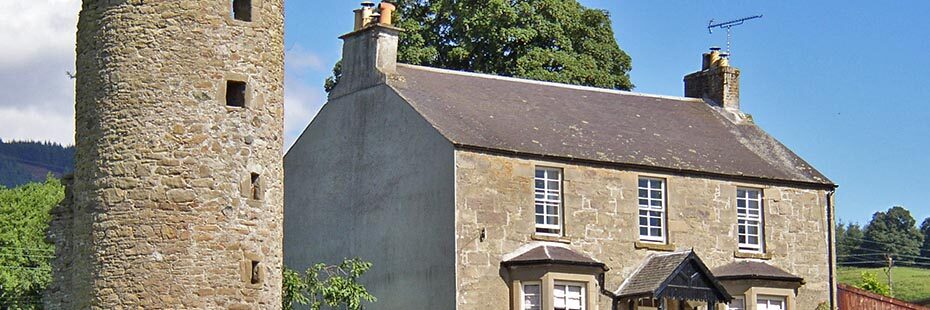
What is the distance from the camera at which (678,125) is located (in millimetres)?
39250

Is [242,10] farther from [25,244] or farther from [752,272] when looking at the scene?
[25,244]

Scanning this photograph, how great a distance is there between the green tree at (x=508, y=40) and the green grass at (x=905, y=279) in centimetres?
3449

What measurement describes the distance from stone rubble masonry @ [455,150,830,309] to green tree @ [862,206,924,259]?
70.8 m

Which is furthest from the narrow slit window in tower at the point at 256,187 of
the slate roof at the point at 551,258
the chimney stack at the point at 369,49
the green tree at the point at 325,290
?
the chimney stack at the point at 369,49

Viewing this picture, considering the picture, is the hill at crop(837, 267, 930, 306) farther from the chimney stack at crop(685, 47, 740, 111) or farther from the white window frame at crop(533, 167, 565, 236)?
the white window frame at crop(533, 167, 565, 236)

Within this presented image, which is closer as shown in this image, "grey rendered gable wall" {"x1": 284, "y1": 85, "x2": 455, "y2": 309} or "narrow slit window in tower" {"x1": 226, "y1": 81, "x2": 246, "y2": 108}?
"narrow slit window in tower" {"x1": 226, "y1": 81, "x2": 246, "y2": 108}

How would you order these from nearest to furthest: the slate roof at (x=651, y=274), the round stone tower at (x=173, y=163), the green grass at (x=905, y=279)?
1. the round stone tower at (x=173, y=163)
2. the slate roof at (x=651, y=274)
3. the green grass at (x=905, y=279)

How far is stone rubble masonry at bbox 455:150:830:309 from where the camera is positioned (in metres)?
32.8

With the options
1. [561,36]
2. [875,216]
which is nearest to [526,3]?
[561,36]

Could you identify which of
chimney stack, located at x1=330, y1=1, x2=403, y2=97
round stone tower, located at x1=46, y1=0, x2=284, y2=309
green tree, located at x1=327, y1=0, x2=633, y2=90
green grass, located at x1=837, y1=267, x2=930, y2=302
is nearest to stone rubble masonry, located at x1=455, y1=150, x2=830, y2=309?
chimney stack, located at x1=330, y1=1, x2=403, y2=97

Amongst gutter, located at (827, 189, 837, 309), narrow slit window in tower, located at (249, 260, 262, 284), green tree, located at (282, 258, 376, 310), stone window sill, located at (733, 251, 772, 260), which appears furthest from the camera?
gutter, located at (827, 189, 837, 309)

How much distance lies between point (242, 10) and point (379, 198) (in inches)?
367

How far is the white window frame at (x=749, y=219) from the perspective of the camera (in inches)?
1480

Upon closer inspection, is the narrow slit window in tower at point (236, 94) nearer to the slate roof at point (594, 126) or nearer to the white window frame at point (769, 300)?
the slate roof at point (594, 126)
